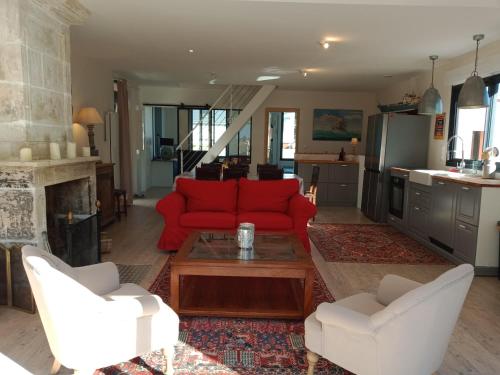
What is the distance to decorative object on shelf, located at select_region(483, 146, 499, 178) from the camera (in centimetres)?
438

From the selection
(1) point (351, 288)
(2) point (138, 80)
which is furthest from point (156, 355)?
(2) point (138, 80)

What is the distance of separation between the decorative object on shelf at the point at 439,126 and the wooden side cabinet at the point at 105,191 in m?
5.22

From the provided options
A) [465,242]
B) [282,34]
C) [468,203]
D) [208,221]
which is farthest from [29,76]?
[465,242]

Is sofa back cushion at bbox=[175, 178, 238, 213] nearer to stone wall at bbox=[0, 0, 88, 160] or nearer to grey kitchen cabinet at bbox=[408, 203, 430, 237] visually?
stone wall at bbox=[0, 0, 88, 160]

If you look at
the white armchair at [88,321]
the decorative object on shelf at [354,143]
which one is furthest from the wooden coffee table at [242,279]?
the decorative object on shelf at [354,143]

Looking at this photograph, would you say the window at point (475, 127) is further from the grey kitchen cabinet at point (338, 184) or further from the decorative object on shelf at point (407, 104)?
the grey kitchen cabinet at point (338, 184)

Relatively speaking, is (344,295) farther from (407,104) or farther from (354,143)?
(354,143)

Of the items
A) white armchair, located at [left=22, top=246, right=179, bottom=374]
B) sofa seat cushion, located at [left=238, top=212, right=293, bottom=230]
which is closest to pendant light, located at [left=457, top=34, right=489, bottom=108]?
sofa seat cushion, located at [left=238, top=212, right=293, bottom=230]

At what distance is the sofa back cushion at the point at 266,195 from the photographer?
15.3 feet

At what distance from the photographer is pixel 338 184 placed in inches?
324

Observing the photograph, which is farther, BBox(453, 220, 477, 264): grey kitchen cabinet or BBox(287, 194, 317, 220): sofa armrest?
BBox(287, 194, 317, 220): sofa armrest

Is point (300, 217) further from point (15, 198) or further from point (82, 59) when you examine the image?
point (82, 59)

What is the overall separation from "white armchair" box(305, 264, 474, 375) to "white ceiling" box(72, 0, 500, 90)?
2637 millimetres

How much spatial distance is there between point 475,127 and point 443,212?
4.88ft
